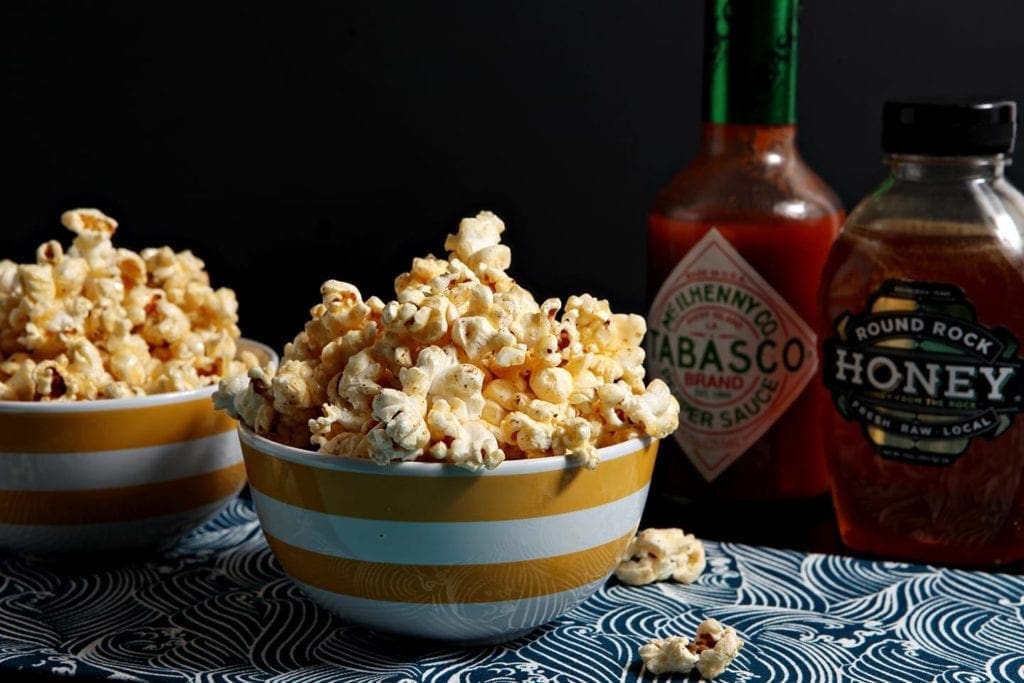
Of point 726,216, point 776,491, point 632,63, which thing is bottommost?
point 776,491

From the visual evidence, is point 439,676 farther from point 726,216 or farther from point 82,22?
point 82,22

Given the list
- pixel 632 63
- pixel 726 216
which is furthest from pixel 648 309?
pixel 632 63

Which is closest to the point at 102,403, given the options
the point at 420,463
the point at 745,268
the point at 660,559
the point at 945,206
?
the point at 420,463

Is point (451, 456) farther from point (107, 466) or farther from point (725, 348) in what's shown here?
point (725, 348)

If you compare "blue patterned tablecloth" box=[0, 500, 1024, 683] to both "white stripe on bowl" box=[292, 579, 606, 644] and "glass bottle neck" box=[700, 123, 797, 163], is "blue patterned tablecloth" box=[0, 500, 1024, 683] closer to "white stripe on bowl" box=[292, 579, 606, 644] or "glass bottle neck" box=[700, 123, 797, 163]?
"white stripe on bowl" box=[292, 579, 606, 644]

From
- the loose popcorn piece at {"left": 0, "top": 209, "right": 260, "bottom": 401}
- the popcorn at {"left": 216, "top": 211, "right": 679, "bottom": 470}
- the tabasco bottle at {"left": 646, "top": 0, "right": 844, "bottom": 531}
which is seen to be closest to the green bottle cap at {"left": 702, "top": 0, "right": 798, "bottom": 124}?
the tabasco bottle at {"left": 646, "top": 0, "right": 844, "bottom": 531}

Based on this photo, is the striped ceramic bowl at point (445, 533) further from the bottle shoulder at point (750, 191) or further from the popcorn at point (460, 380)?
the bottle shoulder at point (750, 191)

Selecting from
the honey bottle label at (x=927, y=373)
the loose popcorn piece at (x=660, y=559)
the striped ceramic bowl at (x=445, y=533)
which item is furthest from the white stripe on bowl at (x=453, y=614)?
the honey bottle label at (x=927, y=373)
